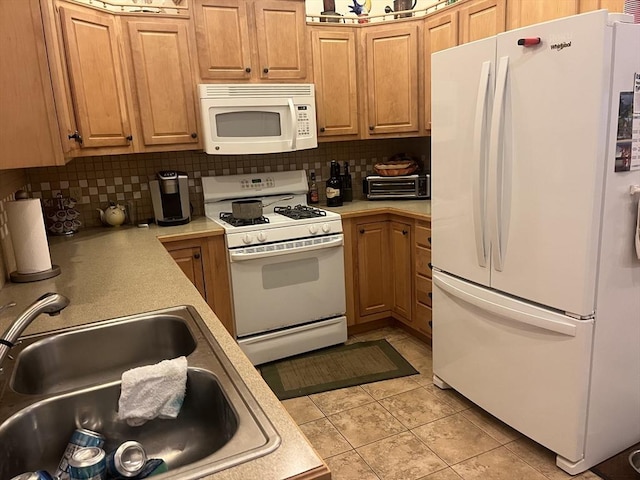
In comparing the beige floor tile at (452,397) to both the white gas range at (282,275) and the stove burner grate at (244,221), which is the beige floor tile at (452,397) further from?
the stove burner grate at (244,221)

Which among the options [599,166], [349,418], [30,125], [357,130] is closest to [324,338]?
[349,418]

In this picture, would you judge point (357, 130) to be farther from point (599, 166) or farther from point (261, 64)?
point (599, 166)

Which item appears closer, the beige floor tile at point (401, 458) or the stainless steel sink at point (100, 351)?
the stainless steel sink at point (100, 351)

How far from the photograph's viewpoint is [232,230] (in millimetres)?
2717

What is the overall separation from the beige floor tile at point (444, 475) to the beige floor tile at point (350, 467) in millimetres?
220

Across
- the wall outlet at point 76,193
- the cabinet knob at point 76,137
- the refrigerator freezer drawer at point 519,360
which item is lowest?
the refrigerator freezer drawer at point 519,360

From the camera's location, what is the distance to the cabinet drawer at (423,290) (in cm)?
293

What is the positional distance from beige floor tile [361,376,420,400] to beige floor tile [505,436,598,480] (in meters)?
0.64

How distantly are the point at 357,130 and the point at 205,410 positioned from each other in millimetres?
2567

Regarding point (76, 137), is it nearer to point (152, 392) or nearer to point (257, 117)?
point (257, 117)

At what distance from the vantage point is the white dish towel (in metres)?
1.05

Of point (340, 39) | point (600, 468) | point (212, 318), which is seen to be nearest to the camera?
point (212, 318)

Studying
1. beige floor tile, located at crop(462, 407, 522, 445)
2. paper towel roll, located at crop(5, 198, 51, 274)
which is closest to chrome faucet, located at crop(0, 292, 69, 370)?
paper towel roll, located at crop(5, 198, 51, 274)

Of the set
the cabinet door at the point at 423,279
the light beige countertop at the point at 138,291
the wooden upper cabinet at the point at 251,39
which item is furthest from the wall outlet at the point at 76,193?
the cabinet door at the point at 423,279
